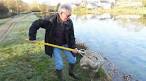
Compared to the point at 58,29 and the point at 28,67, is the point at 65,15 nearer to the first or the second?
the point at 58,29

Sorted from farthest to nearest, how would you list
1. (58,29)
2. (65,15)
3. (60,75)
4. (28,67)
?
Result: 1. (28,67)
2. (60,75)
3. (58,29)
4. (65,15)

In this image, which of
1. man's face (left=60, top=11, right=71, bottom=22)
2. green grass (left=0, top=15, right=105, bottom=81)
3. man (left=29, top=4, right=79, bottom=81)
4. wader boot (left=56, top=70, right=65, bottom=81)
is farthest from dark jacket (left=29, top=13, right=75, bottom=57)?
green grass (left=0, top=15, right=105, bottom=81)

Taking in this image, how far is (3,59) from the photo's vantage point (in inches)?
522

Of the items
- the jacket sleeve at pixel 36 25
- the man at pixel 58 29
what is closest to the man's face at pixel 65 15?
the man at pixel 58 29

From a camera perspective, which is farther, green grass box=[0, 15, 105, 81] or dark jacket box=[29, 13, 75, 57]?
green grass box=[0, 15, 105, 81]

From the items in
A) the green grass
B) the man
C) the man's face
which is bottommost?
the green grass

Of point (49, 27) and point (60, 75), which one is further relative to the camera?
point (60, 75)

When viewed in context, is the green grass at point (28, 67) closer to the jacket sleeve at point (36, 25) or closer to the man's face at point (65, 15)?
the jacket sleeve at point (36, 25)

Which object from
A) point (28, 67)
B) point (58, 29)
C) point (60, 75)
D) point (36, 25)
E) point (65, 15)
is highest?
point (65, 15)

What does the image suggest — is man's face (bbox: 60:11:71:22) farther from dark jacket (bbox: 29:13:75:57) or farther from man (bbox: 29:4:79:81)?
dark jacket (bbox: 29:13:75:57)

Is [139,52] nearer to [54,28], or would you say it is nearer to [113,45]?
[113,45]

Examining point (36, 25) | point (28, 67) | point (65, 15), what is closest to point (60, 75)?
point (36, 25)

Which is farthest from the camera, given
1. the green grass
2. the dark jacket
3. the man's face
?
the green grass

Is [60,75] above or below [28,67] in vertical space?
above
